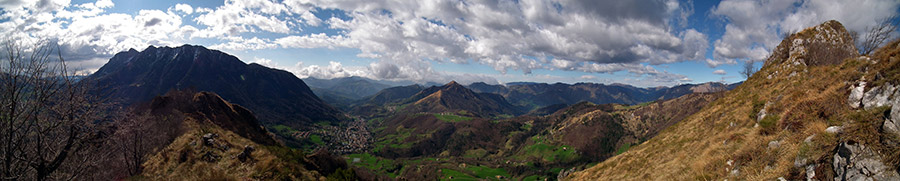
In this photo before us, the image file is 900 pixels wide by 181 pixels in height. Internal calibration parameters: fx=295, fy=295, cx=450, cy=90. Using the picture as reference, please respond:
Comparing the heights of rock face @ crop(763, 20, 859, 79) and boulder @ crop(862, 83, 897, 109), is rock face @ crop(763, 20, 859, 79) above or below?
above

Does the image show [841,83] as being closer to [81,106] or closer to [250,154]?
[81,106]

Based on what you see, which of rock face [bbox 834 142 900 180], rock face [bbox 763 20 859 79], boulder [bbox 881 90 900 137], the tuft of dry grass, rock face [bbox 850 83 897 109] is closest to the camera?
rock face [bbox 834 142 900 180]

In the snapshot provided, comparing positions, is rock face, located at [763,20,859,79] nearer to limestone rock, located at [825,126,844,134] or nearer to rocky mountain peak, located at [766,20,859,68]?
rocky mountain peak, located at [766,20,859,68]

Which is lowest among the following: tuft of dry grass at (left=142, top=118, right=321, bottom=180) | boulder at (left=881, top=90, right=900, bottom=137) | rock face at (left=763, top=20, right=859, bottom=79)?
tuft of dry grass at (left=142, top=118, right=321, bottom=180)

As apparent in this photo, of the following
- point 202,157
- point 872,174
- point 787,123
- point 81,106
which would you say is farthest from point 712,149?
point 202,157

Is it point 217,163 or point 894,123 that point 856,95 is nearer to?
point 894,123

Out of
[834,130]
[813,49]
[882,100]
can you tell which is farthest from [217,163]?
[813,49]

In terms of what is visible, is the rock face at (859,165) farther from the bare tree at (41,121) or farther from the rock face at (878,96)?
the bare tree at (41,121)

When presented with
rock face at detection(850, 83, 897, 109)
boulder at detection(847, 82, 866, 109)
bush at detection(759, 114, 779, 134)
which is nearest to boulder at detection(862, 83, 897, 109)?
rock face at detection(850, 83, 897, 109)
